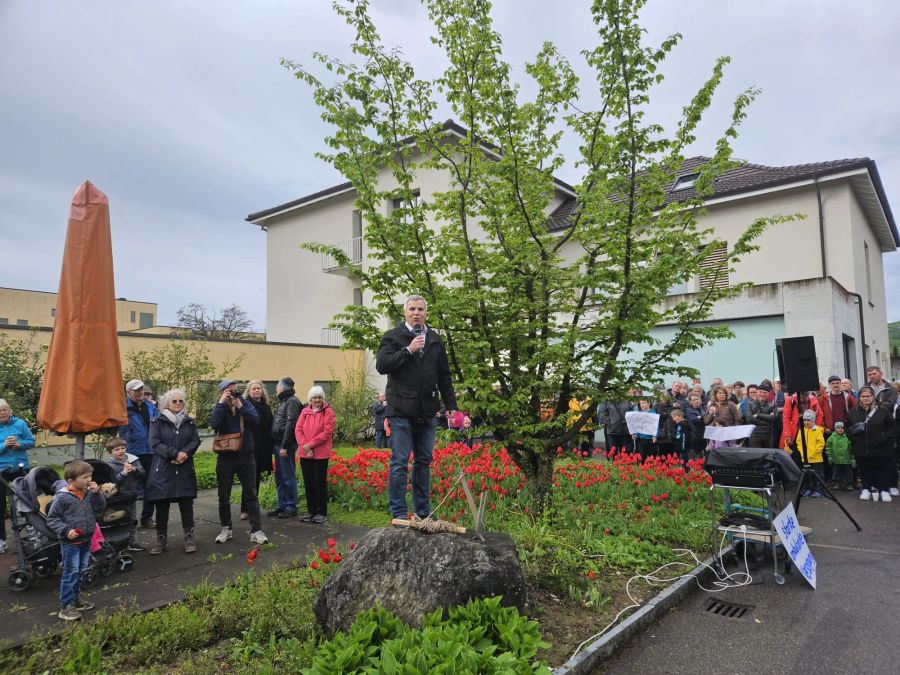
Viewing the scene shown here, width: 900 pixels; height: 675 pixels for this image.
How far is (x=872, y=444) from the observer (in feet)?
31.3

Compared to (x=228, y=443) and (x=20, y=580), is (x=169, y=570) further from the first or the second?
(x=228, y=443)

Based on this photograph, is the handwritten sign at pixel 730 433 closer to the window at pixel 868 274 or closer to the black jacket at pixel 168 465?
the black jacket at pixel 168 465

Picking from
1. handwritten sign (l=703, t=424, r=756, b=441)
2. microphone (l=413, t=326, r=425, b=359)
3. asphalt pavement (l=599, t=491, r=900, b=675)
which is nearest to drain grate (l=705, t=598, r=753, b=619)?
asphalt pavement (l=599, t=491, r=900, b=675)

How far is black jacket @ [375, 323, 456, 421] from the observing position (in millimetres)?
5762

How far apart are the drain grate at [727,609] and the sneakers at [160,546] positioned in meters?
5.68

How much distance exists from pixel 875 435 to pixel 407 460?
26.9 ft

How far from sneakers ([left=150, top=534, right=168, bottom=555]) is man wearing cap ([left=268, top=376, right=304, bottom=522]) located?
2055 millimetres

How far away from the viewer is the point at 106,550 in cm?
577

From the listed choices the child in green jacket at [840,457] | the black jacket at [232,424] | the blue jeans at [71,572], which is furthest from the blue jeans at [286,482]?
the child in green jacket at [840,457]

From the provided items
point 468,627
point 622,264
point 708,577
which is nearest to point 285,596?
point 468,627

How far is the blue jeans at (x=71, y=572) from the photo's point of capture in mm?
4738

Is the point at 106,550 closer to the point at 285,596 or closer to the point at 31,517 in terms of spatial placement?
the point at 31,517

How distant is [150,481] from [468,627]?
4.79m

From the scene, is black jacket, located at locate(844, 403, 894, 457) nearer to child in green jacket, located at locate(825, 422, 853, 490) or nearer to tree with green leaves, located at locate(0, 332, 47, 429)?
child in green jacket, located at locate(825, 422, 853, 490)
